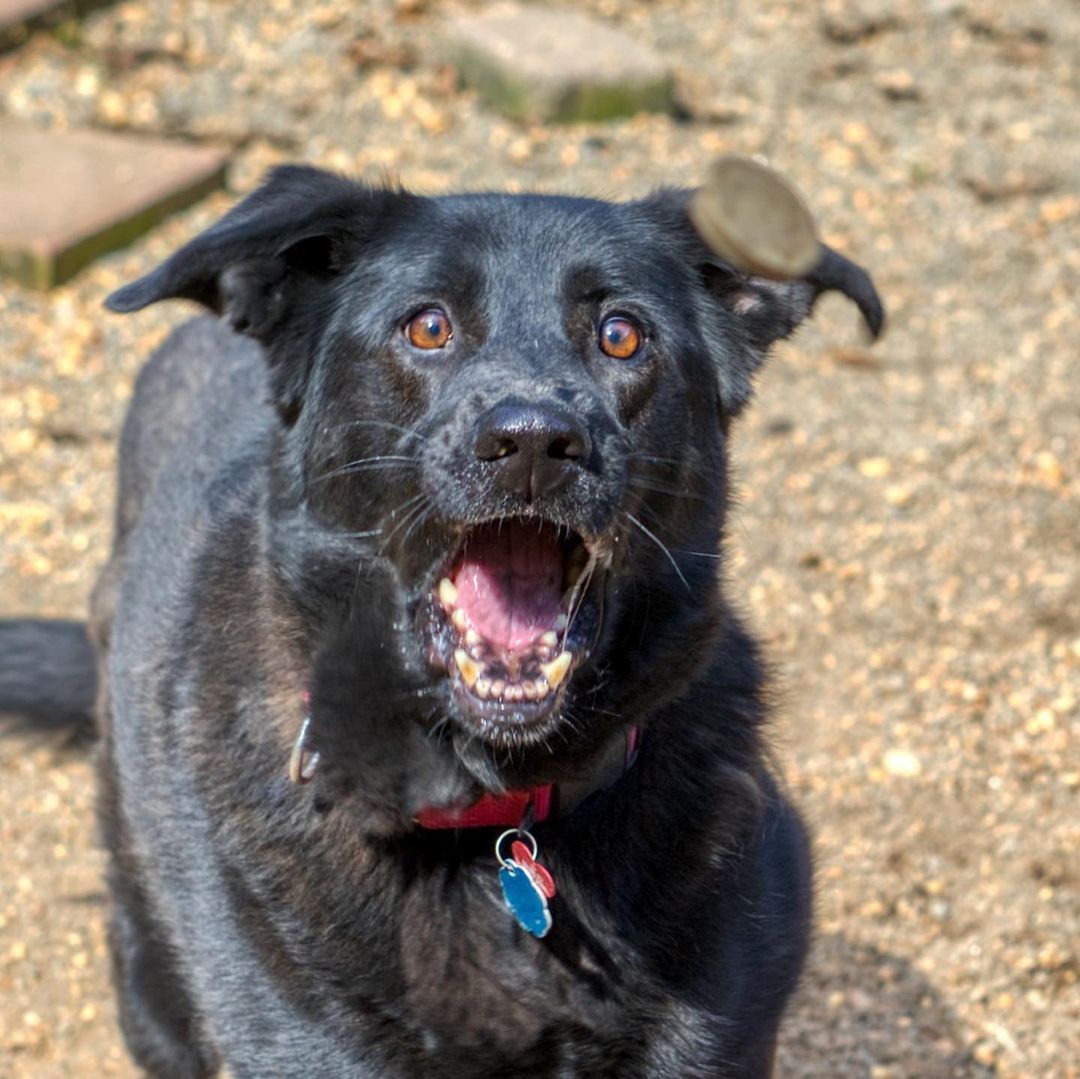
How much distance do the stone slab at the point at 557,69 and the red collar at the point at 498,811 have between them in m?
4.28

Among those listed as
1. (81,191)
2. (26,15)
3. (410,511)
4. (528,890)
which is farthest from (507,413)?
(26,15)

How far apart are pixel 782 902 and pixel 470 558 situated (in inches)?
31.4

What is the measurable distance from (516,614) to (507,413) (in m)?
0.33

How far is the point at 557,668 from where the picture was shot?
8.78 feet

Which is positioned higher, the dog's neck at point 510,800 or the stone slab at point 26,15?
the dog's neck at point 510,800

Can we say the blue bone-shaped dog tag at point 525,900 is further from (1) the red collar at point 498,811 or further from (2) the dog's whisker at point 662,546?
(2) the dog's whisker at point 662,546

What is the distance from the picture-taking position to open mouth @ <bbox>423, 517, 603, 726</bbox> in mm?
2668

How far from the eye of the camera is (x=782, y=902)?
9.88ft

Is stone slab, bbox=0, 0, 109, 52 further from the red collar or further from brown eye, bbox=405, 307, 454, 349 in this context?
the red collar

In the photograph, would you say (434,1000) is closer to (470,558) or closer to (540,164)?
(470,558)

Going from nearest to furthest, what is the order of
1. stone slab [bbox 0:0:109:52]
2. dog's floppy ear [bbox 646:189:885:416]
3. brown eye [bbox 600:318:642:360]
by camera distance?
brown eye [bbox 600:318:642:360], dog's floppy ear [bbox 646:189:885:416], stone slab [bbox 0:0:109:52]

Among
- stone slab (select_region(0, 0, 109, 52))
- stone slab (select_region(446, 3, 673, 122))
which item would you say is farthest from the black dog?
stone slab (select_region(0, 0, 109, 52))

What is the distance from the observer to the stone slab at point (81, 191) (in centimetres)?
583

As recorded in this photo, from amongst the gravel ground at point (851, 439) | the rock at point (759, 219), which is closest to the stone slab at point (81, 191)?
the gravel ground at point (851, 439)
